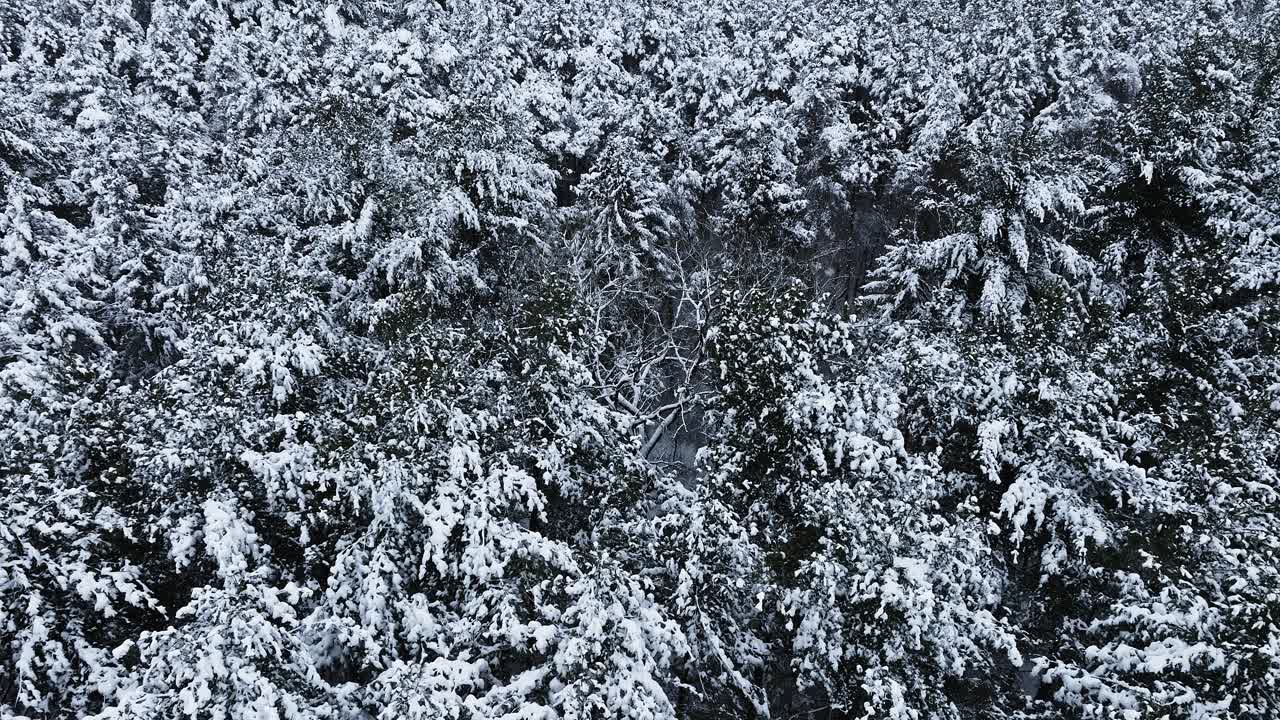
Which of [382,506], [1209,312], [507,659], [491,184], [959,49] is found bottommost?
[507,659]

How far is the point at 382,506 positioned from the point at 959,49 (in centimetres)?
2761

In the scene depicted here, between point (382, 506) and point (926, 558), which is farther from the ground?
point (382, 506)

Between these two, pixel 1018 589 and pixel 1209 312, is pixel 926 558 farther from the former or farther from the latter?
pixel 1209 312

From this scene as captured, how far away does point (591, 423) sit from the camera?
12.4 metres

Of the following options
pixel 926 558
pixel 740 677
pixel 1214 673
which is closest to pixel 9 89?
pixel 740 677

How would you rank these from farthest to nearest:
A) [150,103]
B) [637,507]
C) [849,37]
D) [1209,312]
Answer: [849,37], [150,103], [1209,312], [637,507]

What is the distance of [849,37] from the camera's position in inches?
1124

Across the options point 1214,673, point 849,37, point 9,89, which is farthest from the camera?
point 849,37

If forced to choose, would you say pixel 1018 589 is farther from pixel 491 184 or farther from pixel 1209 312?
pixel 491 184

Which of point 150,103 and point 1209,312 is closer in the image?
point 1209,312

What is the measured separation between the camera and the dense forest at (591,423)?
9148 mm

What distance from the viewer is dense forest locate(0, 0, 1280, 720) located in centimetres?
915

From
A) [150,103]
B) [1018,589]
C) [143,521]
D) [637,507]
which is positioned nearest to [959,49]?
[1018,589]

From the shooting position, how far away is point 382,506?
33.2 ft
